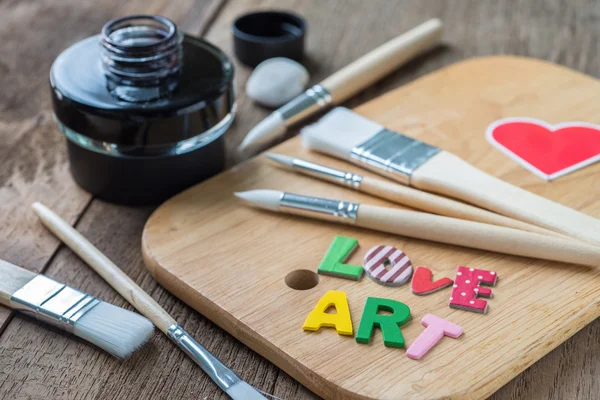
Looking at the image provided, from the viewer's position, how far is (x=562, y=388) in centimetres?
72

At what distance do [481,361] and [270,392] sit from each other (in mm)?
184

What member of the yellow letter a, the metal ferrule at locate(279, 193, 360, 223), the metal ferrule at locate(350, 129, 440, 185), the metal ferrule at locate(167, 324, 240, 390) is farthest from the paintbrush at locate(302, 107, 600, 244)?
the metal ferrule at locate(167, 324, 240, 390)

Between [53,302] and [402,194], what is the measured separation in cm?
37

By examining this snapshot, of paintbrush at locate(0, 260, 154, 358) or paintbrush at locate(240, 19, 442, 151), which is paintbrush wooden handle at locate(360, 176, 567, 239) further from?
paintbrush at locate(0, 260, 154, 358)

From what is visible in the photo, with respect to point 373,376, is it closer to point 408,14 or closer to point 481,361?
point 481,361

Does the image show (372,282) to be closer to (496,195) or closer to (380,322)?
(380,322)

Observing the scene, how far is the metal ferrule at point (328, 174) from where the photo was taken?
2.97 ft

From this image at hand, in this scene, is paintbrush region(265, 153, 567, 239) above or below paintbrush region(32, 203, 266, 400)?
above

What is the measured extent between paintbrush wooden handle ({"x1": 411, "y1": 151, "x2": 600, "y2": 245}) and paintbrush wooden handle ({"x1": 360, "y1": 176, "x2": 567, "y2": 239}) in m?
0.01

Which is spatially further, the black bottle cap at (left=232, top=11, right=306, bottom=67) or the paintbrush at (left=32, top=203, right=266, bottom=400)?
the black bottle cap at (left=232, top=11, right=306, bottom=67)

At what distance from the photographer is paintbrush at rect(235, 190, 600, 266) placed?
0.78 meters

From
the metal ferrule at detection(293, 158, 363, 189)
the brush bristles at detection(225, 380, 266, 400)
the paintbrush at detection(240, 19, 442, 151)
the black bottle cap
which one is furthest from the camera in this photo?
the black bottle cap

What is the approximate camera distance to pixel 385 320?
73 centimetres

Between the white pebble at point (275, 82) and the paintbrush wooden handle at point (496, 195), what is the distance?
0.90ft
